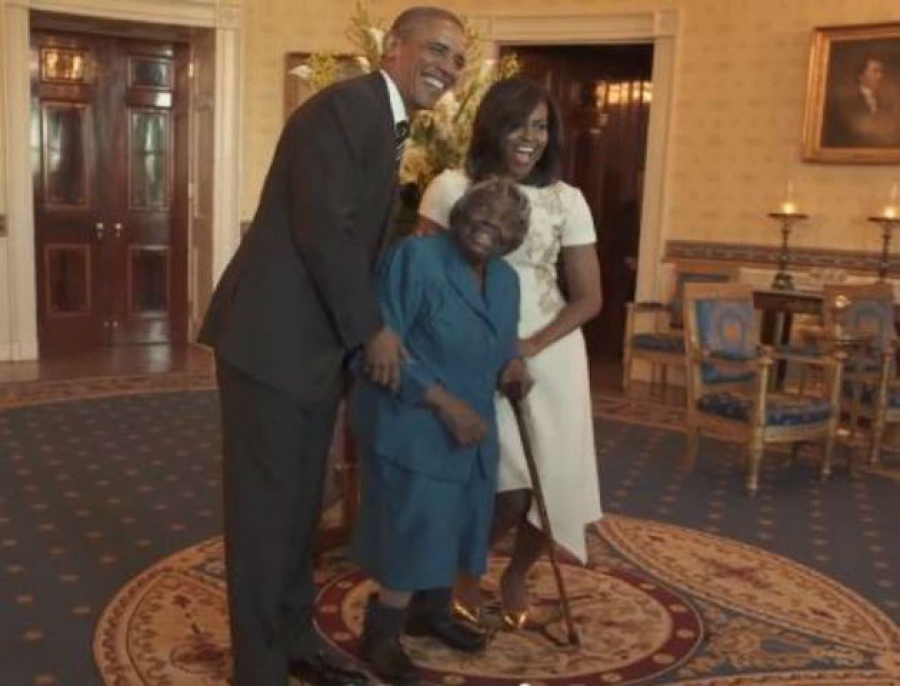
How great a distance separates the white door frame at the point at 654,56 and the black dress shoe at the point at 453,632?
16.6 feet

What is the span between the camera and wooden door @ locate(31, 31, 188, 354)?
25.2 feet

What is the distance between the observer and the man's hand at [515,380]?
8.39ft

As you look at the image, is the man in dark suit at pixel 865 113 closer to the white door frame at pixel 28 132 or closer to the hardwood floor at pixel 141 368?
the hardwood floor at pixel 141 368

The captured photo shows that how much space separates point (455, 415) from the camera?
238cm

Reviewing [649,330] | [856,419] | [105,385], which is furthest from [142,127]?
[856,419]

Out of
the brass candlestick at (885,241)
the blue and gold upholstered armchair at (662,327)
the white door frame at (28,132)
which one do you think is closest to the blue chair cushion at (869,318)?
the brass candlestick at (885,241)

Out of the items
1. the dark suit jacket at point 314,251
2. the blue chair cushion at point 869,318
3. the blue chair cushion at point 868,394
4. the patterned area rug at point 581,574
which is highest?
the dark suit jacket at point 314,251

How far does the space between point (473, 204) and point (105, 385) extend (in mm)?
4564

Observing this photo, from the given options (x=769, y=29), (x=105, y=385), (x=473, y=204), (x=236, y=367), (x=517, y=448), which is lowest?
(x=105, y=385)

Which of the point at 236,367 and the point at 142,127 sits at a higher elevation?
the point at 142,127

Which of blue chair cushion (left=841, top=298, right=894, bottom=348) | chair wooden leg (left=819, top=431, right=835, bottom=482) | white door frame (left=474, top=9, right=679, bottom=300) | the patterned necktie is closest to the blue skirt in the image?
the patterned necktie

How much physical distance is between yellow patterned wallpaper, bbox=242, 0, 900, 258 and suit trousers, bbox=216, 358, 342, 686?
5.40 m

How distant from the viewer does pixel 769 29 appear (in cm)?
701

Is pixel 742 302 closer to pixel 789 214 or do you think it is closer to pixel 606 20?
pixel 789 214
